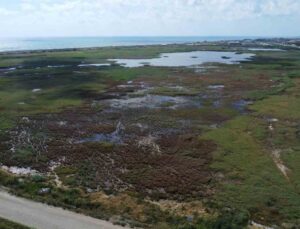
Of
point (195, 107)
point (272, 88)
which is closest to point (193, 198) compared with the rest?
point (195, 107)

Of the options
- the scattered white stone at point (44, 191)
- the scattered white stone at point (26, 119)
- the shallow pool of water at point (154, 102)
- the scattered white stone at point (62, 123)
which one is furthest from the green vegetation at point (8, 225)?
the shallow pool of water at point (154, 102)

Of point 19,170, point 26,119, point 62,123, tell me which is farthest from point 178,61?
point 19,170

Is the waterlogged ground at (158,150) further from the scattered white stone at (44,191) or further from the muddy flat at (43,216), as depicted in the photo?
the muddy flat at (43,216)

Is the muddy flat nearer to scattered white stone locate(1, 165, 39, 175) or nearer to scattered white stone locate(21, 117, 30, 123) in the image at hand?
scattered white stone locate(1, 165, 39, 175)

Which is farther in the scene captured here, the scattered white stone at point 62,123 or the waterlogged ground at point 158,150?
the scattered white stone at point 62,123

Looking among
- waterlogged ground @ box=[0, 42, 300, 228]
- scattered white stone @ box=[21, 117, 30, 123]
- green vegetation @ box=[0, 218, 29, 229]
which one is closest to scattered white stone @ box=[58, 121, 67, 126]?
waterlogged ground @ box=[0, 42, 300, 228]

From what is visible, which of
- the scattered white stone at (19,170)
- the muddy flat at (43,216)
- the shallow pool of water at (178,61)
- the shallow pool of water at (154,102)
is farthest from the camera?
the shallow pool of water at (178,61)
